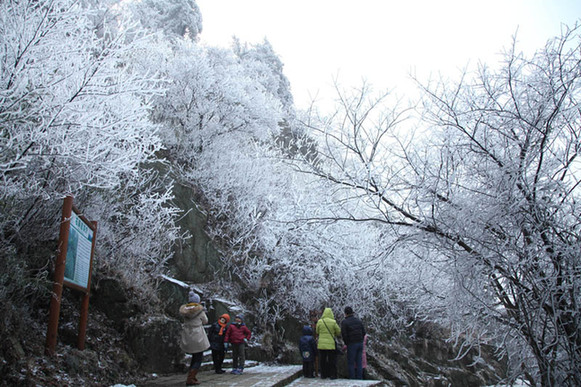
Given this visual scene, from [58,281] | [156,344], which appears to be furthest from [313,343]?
[58,281]

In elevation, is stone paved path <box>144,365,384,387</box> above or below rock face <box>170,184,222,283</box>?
below

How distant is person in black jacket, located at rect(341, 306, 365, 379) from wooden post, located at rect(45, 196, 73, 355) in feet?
16.3

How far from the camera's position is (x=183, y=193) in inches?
503

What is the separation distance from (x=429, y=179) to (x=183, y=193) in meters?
9.88

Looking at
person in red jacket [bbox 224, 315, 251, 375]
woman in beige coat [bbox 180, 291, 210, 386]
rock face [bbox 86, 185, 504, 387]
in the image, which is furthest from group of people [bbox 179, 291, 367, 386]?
woman in beige coat [bbox 180, 291, 210, 386]

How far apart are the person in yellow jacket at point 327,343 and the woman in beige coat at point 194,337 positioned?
8.17ft

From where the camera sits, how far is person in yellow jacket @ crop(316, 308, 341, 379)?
→ 7.67 metres

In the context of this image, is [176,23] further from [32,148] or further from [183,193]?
[32,148]

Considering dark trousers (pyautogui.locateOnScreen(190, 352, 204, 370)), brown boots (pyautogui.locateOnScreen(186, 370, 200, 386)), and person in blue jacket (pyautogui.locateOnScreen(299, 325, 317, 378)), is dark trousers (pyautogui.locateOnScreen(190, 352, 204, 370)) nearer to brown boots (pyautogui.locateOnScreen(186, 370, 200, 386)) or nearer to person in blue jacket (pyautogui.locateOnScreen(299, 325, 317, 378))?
brown boots (pyautogui.locateOnScreen(186, 370, 200, 386))

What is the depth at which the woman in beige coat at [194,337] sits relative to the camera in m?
5.77

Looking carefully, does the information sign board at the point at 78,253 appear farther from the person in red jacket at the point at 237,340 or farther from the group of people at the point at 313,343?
the person in red jacket at the point at 237,340

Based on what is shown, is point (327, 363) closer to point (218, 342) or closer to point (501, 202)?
point (218, 342)

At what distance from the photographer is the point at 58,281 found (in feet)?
15.1

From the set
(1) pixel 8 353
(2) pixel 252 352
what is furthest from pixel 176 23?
(1) pixel 8 353
